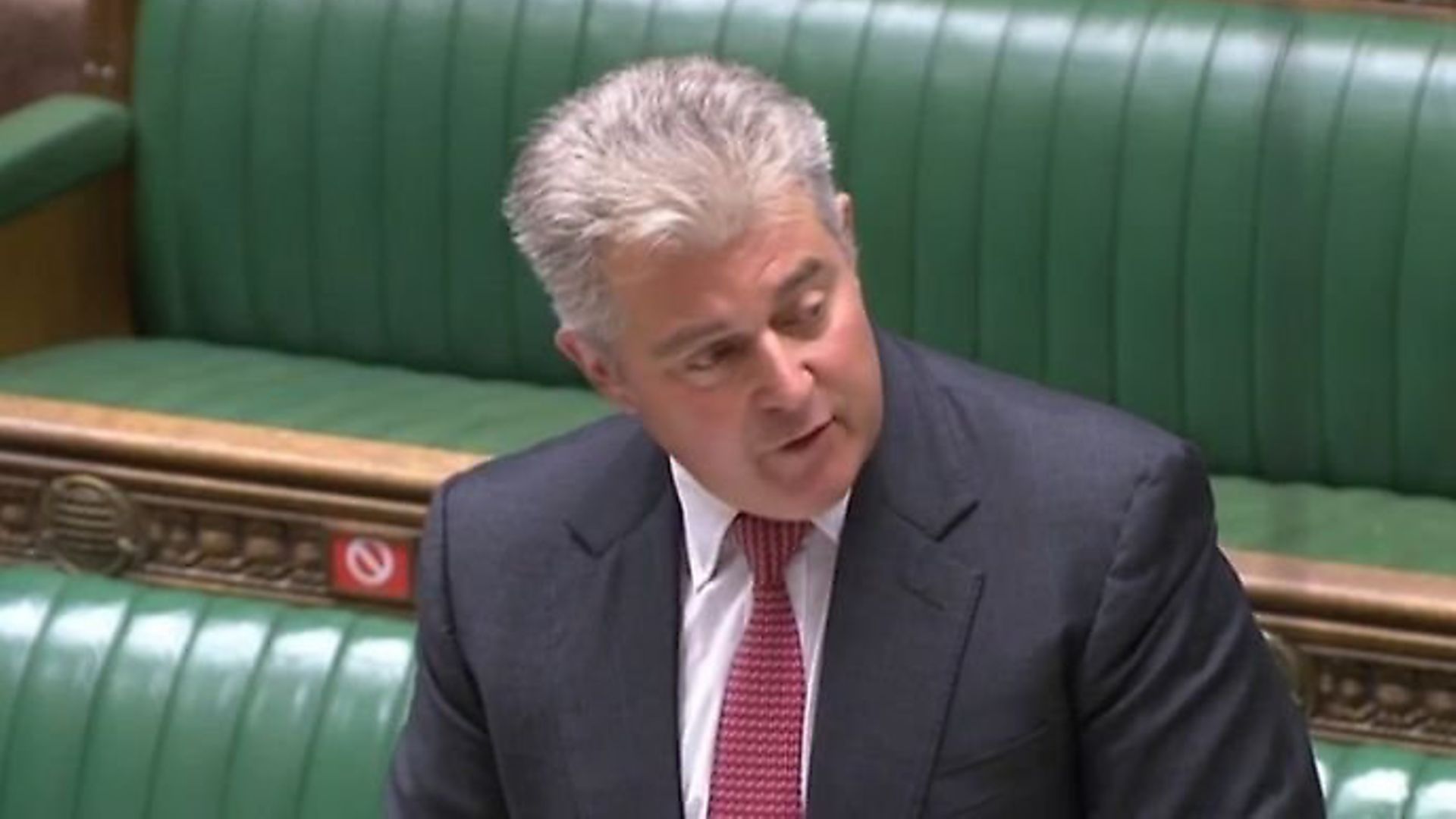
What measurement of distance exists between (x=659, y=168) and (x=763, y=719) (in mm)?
240

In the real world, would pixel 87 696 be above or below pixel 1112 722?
below

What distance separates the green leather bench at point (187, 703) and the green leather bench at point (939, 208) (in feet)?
1.05

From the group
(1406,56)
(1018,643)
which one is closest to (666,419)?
(1018,643)

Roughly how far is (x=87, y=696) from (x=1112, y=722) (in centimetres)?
101

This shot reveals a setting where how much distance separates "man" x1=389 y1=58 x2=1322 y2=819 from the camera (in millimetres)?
1140

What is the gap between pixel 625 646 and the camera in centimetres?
127

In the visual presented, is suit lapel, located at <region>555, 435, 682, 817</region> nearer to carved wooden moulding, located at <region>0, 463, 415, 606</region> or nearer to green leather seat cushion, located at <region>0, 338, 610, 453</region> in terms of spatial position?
carved wooden moulding, located at <region>0, 463, 415, 606</region>

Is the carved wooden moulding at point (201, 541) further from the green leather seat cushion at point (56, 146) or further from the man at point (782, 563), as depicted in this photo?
the man at point (782, 563)

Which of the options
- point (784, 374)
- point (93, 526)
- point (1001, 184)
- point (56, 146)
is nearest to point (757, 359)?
point (784, 374)

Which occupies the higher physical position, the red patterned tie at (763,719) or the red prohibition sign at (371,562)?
the red patterned tie at (763,719)

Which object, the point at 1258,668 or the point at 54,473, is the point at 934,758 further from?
the point at 54,473

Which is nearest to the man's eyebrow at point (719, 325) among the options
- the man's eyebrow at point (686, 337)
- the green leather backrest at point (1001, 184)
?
the man's eyebrow at point (686, 337)

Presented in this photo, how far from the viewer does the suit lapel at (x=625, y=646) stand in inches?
49.6

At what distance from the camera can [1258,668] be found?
1.20 m
